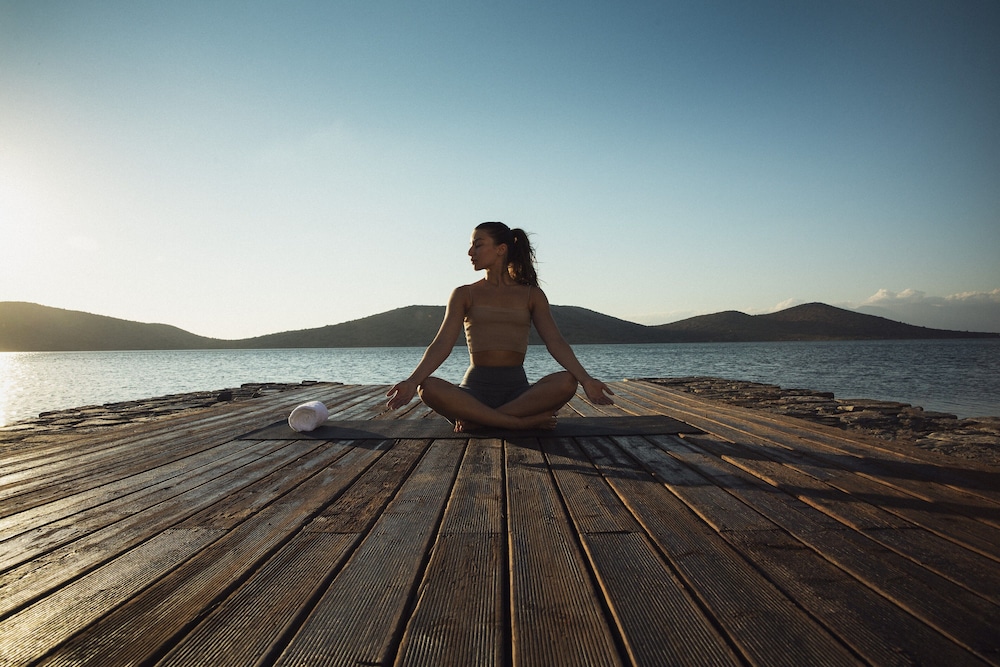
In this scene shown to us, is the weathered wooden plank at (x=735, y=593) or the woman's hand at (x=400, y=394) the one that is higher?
the woman's hand at (x=400, y=394)

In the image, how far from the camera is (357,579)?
4.96 ft

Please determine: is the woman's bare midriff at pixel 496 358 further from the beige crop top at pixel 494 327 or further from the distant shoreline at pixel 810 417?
the distant shoreline at pixel 810 417

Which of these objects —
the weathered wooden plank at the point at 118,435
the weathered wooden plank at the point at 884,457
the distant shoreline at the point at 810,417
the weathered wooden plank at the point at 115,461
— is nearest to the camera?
the weathered wooden plank at the point at 884,457

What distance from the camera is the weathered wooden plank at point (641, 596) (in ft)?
3.70

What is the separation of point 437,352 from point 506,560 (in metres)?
2.35

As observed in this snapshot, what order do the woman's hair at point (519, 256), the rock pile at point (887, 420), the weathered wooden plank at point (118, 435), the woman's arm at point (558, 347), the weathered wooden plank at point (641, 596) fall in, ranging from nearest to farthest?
the weathered wooden plank at point (641, 596) < the weathered wooden plank at point (118, 435) < the woman's arm at point (558, 347) < the woman's hair at point (519, 256) < the rock pile at point (887, 420)

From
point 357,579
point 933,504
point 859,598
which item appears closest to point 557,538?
point 357,579

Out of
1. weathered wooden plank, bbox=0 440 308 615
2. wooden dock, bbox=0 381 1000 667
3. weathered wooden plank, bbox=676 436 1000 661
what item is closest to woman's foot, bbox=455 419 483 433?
wooden dock, bbox=0 381 1000 667

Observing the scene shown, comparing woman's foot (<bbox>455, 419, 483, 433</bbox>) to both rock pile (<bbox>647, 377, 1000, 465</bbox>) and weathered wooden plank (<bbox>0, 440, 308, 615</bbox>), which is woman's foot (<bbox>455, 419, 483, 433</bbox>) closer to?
weathered wooden plank (<bbox>0, 440, 308, 615</bbox>)

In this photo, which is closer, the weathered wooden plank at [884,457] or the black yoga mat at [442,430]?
the weathered wooden plank at [884,457]

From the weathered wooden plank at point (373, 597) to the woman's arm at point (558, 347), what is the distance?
163cm

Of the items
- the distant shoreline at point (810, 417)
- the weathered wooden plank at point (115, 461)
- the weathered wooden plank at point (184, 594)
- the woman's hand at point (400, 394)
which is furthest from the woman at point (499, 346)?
the distant shoreline at point (810, 417)

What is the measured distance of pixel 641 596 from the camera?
138 cm

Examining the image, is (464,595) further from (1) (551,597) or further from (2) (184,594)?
(2) (184,594)
